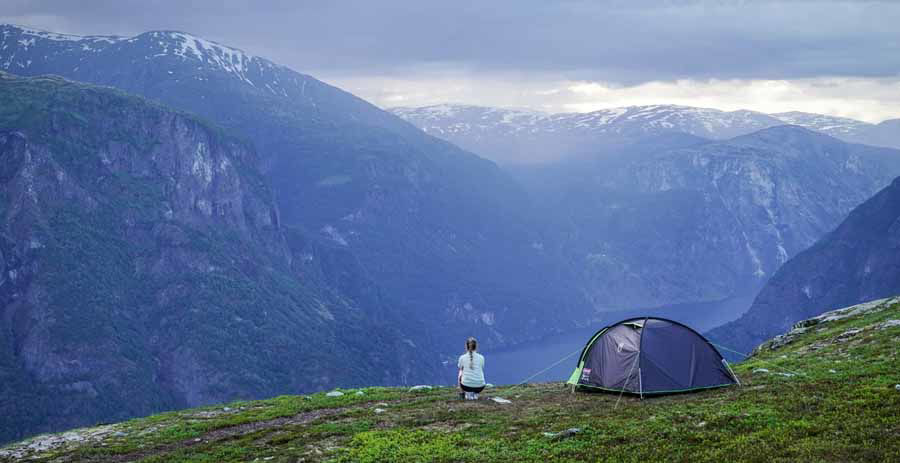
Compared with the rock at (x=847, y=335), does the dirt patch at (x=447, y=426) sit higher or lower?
higher

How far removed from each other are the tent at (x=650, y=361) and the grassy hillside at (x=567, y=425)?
3.05 feet

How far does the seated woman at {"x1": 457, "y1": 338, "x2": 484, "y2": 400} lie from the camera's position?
39.3 m

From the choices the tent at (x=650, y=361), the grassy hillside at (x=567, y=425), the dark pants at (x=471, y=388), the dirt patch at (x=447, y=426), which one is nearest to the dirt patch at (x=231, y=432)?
the grassy hillside at (x=567, y=425)

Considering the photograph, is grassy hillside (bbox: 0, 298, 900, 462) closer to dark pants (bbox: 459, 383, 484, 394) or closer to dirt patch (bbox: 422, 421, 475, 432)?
dirt patch (bbox: 422, 421, 475, 432)

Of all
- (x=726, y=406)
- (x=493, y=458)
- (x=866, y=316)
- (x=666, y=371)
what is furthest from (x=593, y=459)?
(x=866, y=316)

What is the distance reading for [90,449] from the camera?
34.5m

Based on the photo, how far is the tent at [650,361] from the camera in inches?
1438

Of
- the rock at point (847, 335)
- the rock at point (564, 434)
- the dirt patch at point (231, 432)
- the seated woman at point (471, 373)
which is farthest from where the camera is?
the rock at point (847, 335)

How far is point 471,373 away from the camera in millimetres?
39375

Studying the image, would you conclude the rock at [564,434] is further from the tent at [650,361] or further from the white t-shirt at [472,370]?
the white t-shirt at [472,370]

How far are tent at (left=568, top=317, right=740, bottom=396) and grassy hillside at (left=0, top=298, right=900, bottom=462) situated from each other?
0.93m

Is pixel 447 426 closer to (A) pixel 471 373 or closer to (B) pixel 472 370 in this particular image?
(A) pixel 471 373

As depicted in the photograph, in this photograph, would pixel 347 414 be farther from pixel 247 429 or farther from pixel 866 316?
pixel 866 316

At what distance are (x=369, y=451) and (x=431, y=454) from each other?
2.48m
